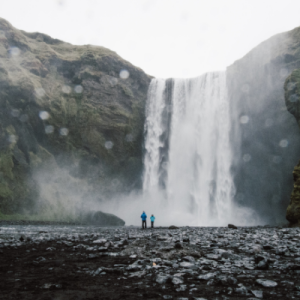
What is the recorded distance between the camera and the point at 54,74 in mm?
46281

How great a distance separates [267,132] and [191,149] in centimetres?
1164

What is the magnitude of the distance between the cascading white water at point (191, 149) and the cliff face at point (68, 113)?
4.02 meters

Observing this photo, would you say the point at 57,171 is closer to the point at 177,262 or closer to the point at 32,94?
the point at 32,94

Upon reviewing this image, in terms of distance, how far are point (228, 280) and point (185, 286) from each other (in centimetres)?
69

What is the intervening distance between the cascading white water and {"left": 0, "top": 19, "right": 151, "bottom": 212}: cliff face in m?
4.02

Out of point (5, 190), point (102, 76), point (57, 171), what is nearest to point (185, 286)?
point (5, 190)

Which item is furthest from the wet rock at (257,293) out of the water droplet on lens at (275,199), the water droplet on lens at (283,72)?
the water droplet on lens at (283,72)

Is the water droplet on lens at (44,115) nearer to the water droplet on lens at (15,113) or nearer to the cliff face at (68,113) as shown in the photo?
the cliff face at (68,113)

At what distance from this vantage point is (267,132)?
1495 inches

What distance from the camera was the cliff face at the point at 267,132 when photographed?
117 ft

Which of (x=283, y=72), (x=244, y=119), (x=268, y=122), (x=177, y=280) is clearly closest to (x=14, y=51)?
(x=244, y=119)

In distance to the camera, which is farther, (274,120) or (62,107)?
(62,107)

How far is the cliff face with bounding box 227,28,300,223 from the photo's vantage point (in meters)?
35.8

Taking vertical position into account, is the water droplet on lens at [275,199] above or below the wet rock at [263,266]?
above
